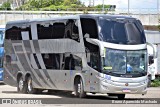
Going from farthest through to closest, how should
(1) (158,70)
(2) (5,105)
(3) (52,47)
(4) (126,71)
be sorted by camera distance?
(1) (158,70) → (3) (52,47) → (4) (126,71) → (2) (5,105)

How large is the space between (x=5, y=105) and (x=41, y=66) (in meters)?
8.90

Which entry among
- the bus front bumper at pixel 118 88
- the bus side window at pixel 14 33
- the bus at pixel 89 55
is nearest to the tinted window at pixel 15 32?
the bus side window at pixel 14 33

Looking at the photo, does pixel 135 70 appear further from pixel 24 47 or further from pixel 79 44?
pixel 24 47

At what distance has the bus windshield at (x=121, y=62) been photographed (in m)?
25.0

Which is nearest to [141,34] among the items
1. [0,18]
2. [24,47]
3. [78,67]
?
[78,67]

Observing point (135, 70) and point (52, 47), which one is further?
point (52, 47)

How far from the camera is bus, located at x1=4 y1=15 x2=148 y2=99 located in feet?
82.3

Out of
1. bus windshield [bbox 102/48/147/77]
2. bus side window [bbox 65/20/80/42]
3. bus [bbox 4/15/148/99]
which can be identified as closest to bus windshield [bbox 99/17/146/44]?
bus [bbox 4/15/148/99]

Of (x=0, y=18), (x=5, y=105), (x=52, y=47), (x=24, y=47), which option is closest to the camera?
(x=5, y=105)

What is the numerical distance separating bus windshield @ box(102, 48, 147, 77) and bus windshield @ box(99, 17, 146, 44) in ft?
1.67

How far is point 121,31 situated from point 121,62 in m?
1.47

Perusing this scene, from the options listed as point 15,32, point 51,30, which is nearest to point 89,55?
point 51,30

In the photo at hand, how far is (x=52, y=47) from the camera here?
28.8 m

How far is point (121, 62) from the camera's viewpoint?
25.1m
